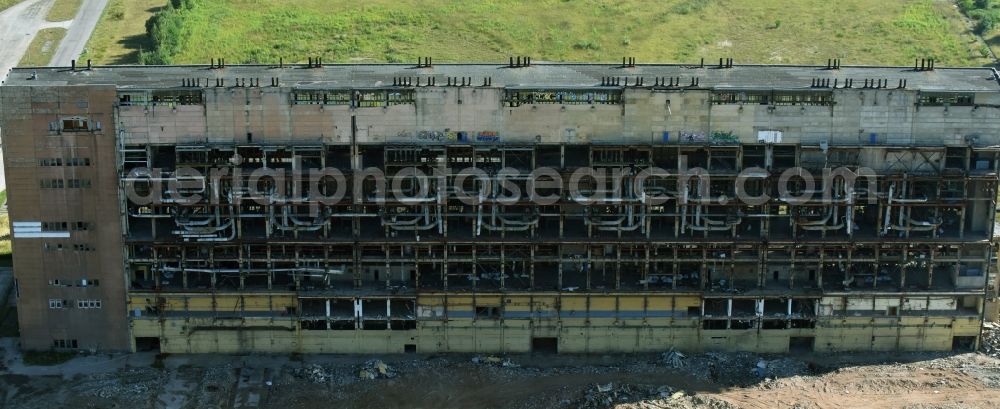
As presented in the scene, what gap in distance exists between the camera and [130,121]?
235 feet

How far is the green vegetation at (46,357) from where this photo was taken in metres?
73.1

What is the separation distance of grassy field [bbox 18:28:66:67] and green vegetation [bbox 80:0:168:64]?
4.62 metres

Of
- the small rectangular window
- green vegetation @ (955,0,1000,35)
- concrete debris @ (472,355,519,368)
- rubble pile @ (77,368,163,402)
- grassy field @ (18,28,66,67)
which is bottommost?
rubble pile @ (77,368,163,402)

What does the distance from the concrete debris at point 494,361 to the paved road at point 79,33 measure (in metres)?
76.1

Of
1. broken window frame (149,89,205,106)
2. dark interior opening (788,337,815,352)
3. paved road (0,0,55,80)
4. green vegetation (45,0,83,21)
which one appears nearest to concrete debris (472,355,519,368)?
dark interior opening (788,337,815,352)

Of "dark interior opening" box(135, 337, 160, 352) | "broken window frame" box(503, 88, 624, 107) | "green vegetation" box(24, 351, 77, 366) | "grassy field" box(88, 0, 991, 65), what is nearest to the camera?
"broken window frame" box(503, 88, 624, 107)

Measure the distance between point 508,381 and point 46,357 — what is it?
30.6 m

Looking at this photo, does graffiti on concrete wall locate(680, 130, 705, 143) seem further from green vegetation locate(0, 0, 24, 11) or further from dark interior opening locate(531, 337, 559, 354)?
green vegetation locate(0, 0, 24, 11)

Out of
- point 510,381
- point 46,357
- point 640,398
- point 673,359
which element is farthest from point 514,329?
point 46,357

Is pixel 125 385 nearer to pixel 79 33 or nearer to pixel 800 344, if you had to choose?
pixel 800 344

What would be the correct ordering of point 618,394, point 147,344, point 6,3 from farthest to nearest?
point 6,3 < point 147,344 < point 618,394

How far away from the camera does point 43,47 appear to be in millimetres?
138750

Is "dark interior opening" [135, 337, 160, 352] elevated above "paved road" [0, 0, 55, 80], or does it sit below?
below

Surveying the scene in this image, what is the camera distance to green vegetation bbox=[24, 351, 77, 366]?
7306 centimetres
